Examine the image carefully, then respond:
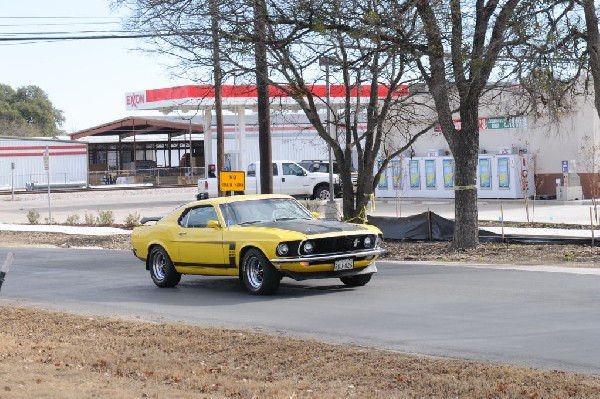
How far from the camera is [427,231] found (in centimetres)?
2502

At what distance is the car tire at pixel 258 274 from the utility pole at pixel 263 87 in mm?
6363

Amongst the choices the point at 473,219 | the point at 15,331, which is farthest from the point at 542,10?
the point at 15,331

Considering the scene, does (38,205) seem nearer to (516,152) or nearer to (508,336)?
(516,152)

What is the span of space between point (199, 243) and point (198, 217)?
1.75 ft

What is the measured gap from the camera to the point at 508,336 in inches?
425

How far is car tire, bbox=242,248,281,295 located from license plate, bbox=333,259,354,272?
0.85 meters

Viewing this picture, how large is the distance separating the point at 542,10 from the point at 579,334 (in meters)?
10.9

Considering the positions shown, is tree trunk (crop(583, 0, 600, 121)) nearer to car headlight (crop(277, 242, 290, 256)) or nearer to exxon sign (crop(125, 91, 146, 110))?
car headlight (crop(277, 242, 290, 256))

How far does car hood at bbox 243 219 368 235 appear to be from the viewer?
1511cm

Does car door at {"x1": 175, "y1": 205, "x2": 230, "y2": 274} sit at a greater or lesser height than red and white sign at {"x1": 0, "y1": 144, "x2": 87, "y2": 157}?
lesser

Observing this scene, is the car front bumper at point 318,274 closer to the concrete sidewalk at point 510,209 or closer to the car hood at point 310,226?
the car hood at point 310,226

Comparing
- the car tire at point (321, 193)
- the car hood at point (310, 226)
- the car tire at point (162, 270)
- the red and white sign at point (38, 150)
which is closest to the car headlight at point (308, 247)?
the car hood at point (310, 226)

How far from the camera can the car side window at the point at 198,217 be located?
1656cm

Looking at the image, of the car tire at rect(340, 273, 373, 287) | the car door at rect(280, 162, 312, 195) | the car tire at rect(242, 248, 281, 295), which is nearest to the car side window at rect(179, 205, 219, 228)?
the car tire at rect(242, 248, 281, 295)
